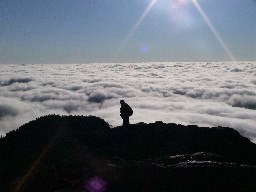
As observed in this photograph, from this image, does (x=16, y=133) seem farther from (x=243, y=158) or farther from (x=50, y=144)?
(x=243, y=158)

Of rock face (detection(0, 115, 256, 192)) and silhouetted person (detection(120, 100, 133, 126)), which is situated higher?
silhouetted person (detection(120, 100, 133, 126))

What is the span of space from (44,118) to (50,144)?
14.6 metres

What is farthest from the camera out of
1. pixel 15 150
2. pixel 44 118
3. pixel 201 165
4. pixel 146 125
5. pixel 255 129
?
pixel 255 129

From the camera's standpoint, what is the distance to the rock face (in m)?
16.9

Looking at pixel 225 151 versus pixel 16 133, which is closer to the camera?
pixel 225 151

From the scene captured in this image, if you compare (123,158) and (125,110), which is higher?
(125,110)

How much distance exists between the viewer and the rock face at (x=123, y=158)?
16922mm

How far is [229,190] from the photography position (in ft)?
50.6

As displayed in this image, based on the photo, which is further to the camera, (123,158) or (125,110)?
(125,110)

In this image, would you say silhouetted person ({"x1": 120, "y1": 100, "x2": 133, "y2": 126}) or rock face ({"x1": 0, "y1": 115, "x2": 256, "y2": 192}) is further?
silhouetted person ({"x1": 120, "y1": 100, "x2": 133, "y2": 126})

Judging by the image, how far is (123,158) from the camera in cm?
3184

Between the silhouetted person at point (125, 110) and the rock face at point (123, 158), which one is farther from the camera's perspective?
the silhouetted person at point (125, 110)

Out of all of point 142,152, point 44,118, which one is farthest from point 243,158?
point 44,118

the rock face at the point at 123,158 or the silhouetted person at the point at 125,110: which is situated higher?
the silhouetted person at the point at 125,110
